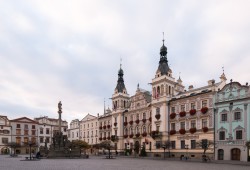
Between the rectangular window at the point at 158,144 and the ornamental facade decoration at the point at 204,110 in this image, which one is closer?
the ornamental facade decoration at the point at 204,110

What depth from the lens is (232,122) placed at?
48.4 m

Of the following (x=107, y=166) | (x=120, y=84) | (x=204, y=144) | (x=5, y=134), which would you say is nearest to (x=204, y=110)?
(x=204, y=144)

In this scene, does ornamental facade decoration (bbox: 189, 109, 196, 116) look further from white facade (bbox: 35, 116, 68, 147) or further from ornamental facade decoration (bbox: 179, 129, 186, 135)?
white facade (bbox: 35, 116, 68, 147)

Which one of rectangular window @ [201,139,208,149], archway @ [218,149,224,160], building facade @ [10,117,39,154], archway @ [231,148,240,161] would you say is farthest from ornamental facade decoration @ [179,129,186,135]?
building facade @ [10,117,39,154]

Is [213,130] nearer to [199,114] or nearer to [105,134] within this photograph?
[199,114]

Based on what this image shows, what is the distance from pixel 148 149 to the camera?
66250 mm

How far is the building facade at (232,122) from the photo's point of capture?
46.3 meters

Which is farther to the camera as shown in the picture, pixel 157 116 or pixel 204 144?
pixel 157 116

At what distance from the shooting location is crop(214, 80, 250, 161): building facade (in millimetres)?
46281

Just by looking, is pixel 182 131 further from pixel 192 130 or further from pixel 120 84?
pixel 120 84

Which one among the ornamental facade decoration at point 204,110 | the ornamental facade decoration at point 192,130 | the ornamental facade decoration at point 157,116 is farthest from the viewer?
the ornamental facade decoration at point 157,116

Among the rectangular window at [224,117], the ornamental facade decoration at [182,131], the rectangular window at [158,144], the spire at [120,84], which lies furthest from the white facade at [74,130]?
the rectangular window at [224,117]

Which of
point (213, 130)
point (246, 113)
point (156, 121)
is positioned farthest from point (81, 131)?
point (246, 113)

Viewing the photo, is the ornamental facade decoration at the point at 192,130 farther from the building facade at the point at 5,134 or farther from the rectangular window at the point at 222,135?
the building facade at the point at 5,134
